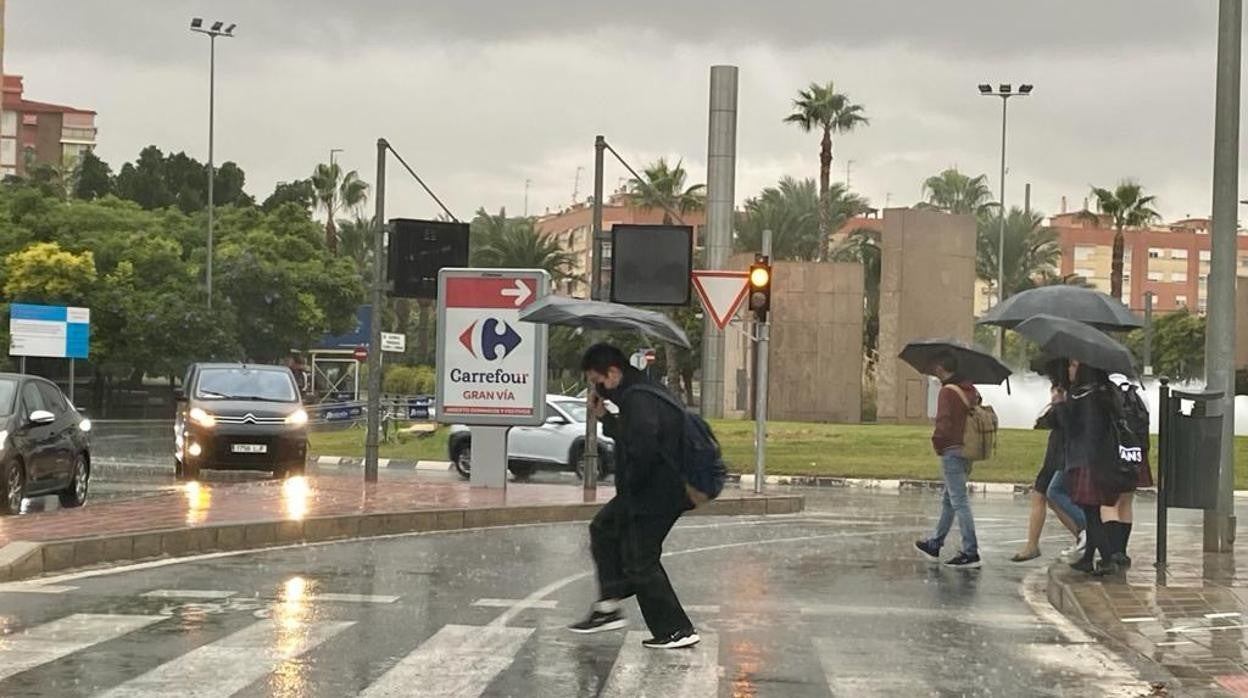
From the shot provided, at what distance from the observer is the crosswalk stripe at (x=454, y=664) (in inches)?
294

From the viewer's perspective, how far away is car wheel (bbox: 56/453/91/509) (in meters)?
18.0

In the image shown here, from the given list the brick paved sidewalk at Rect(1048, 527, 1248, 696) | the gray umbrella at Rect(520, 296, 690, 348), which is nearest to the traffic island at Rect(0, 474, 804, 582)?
the gray umbrella at Rect(520, 296, 690, 348)

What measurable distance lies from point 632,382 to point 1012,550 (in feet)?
25.5

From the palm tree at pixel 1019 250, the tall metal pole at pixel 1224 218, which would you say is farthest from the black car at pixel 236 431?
the palm tree at pixel 1019 250

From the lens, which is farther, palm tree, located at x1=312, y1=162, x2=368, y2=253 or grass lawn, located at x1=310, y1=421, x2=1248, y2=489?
palm tree, located at x1=312, y1=162, x2=368, y2=253

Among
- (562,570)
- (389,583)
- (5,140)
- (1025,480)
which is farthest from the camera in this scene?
(5,140)

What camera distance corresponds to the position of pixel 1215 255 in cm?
1375

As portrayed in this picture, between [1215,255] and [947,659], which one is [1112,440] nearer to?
[1215,255]

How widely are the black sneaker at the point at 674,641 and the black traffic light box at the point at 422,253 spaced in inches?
478

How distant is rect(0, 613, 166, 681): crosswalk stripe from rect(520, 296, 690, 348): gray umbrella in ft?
9.89

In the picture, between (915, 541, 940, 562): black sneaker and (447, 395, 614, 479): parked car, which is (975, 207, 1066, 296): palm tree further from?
(915, 541, 940, 562): black sneaker

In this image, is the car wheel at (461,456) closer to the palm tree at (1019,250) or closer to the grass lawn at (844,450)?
the grass lawn at (844,450)

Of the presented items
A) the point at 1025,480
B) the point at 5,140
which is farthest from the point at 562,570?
the point at 5,140

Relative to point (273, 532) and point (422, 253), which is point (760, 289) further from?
point (273, 532)
